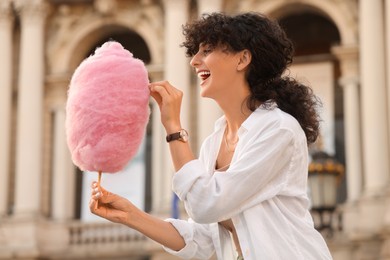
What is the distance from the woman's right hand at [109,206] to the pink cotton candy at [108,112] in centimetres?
9

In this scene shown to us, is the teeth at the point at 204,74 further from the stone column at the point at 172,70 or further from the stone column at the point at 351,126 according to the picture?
the stone column at the point at 172,70

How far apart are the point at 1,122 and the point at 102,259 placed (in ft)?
11.1

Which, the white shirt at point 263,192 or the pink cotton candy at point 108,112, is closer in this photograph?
the white shirt at point 263,192

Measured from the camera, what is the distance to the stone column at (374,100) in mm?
18875

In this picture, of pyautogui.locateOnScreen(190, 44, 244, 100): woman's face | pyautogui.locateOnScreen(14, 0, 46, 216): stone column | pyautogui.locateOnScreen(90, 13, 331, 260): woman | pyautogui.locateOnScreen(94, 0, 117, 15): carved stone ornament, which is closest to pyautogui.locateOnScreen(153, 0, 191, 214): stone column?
pyautogui.locateOnScreen(94, 0, 117, 15): carved stone ornament

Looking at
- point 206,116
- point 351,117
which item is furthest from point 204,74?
point 351,117

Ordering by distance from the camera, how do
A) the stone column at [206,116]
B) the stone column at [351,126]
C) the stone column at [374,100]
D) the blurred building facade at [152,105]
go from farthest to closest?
the stone column at [206,116]
the stone column at [351,126]
the blurred building facade at [152,105]
the stone column at [374,100]

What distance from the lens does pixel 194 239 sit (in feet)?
11.7

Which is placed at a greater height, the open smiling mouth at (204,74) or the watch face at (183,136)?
the open smiling mouth at (204,74)

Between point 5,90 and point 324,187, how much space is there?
35.5ft

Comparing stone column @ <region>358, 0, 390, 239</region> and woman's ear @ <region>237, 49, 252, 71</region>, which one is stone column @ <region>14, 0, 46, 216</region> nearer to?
stone column @ <region>358, 0, 390, 239</region>

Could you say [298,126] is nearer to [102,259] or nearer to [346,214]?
[346,214]

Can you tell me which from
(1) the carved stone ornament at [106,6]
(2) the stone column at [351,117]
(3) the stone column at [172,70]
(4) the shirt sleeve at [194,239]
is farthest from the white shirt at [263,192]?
(1) the carved stone ornament at [106,6]

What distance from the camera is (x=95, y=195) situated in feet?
10.8
